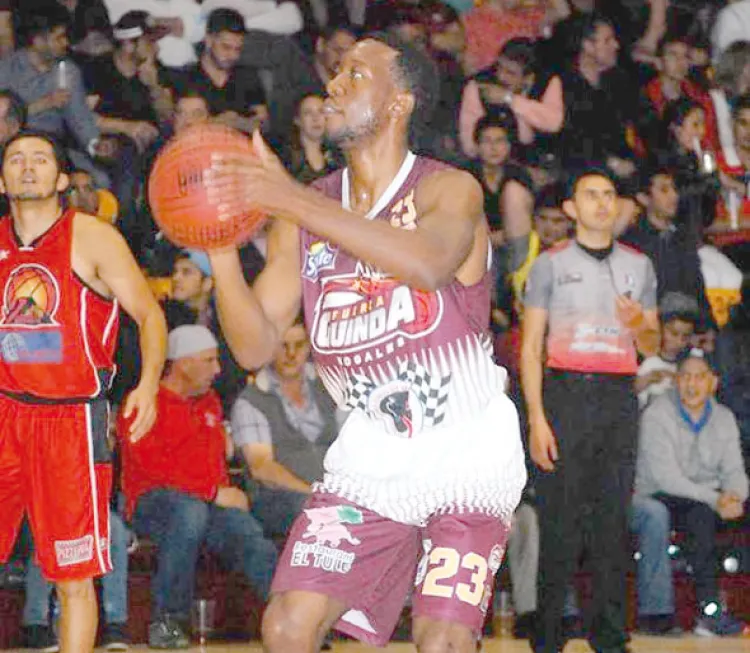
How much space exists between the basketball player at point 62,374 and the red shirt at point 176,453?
1.95 m

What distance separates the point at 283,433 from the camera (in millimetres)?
9844

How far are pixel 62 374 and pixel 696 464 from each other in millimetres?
4447

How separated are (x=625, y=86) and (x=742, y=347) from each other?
2505 mm

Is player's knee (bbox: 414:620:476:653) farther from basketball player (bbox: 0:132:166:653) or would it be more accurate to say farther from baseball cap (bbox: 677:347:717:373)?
baseball cap (bbox: 677:347:717:373)

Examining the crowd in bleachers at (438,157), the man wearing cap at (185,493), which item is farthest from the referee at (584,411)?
the man wearing cap at (185,493)

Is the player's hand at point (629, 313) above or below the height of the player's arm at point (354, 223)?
below

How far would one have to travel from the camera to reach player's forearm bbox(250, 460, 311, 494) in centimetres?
970

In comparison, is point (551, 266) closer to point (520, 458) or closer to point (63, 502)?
point (63, 502)

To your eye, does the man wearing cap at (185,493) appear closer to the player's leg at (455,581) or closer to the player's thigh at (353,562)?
the player's thigh at (353,562)

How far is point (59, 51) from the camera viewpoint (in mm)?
11188

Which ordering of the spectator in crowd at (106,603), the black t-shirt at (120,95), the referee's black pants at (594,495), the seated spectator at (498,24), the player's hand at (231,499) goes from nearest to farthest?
the referee's black pants at (594,495)
the spectator in crowd at (106,603)
the player's hand at (231,499)
the black t-shirt at (120,95)
the seated spectator at (498,24)

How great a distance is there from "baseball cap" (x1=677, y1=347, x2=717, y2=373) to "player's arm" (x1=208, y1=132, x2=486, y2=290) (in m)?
5.68

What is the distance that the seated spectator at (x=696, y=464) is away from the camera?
10180 mm

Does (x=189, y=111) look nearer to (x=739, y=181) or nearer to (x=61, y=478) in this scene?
(x=739, y=181)
